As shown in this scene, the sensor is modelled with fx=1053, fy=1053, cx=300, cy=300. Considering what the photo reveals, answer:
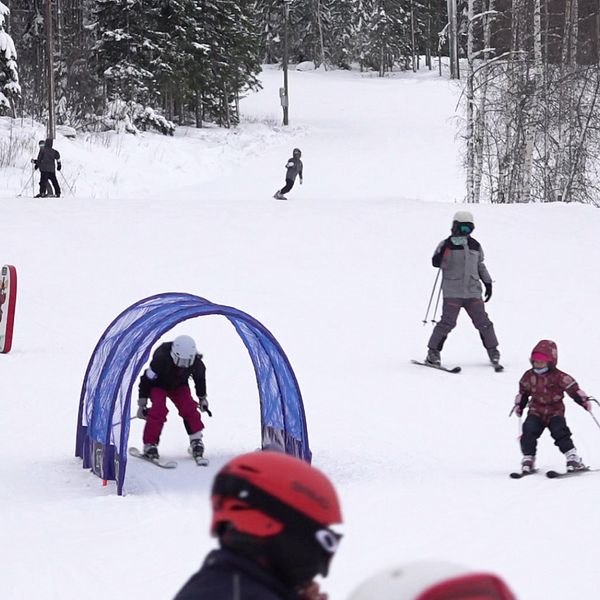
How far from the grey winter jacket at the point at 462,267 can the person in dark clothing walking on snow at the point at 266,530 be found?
35.9 ft

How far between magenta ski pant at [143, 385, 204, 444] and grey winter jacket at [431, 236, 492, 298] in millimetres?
4773

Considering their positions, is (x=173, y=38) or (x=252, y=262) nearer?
(x=252, y=262)

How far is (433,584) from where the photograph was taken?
1.54 meters

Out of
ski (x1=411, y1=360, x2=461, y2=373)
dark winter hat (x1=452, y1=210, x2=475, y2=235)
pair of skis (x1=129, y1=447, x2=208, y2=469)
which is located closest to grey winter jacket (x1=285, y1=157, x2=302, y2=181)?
ski (x1=411, y1=360, x2=461, y2=373)

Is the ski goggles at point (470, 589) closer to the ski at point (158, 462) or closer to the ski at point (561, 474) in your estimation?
the ski at point (561, 474)

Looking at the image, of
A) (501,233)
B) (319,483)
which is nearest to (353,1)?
(501,233)

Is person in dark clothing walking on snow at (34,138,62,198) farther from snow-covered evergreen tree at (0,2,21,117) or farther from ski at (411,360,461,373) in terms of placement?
ski at (411,360,461,373)

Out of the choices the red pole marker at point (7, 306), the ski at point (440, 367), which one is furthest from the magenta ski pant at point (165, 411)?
the red pole marker at point (7, 306)

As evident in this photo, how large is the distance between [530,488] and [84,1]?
42669 mm

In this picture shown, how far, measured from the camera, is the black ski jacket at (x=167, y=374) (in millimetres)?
8742

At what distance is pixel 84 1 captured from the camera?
46438 millimetres

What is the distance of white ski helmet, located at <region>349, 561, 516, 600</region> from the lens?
5.05ft

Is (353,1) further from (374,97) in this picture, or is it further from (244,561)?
(244,561)

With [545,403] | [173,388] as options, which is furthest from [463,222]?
[173,388]
